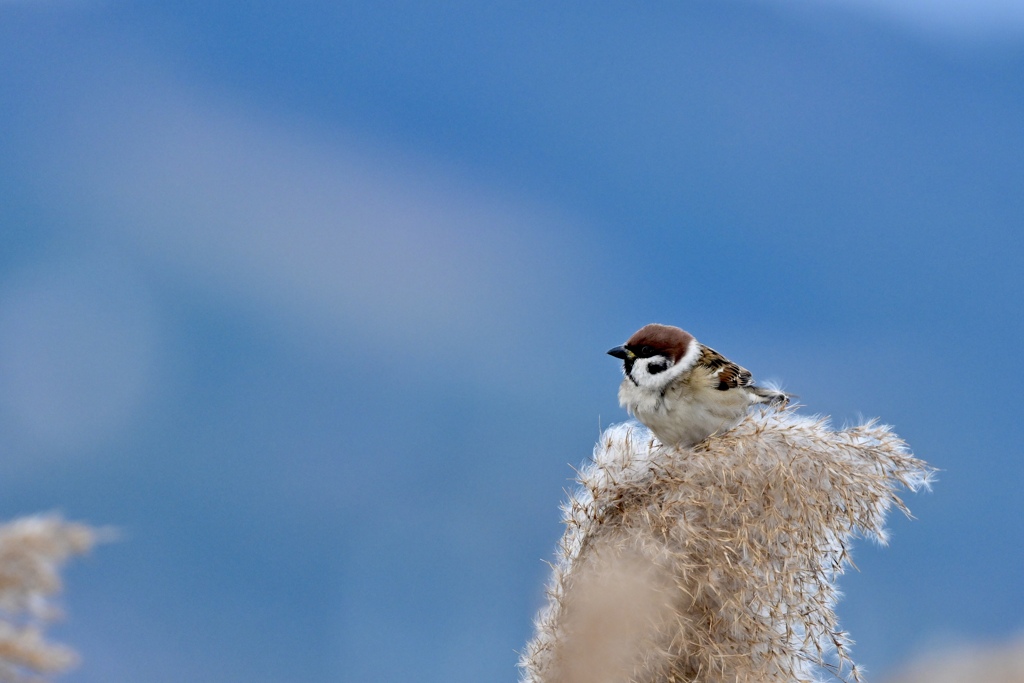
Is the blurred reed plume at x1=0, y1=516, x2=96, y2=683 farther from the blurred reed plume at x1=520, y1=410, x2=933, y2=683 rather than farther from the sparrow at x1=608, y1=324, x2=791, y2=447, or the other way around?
the sparrow at x1=608, y1=324, x2=791, y2=447

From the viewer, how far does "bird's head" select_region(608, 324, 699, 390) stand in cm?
408

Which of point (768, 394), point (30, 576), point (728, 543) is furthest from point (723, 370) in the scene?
point (30, 576)

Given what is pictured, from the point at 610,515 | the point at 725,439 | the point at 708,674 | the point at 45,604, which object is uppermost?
the point at 725,439

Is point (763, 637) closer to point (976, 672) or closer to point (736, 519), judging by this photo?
point (736, 519)

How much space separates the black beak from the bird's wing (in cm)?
31

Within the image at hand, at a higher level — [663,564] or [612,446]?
[612,446]

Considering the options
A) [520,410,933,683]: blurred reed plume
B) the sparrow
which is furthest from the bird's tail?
[520,410,933,683]: blurred reed plume

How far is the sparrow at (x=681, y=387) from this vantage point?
12.6ft

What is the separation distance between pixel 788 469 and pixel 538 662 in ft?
2.89

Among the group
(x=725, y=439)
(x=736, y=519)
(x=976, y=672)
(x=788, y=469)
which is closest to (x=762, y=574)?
(x=736, y=519)

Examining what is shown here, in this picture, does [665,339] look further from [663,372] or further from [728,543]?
[728,543]

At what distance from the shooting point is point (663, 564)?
2473 mm

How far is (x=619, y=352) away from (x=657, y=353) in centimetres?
17

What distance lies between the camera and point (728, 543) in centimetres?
250
